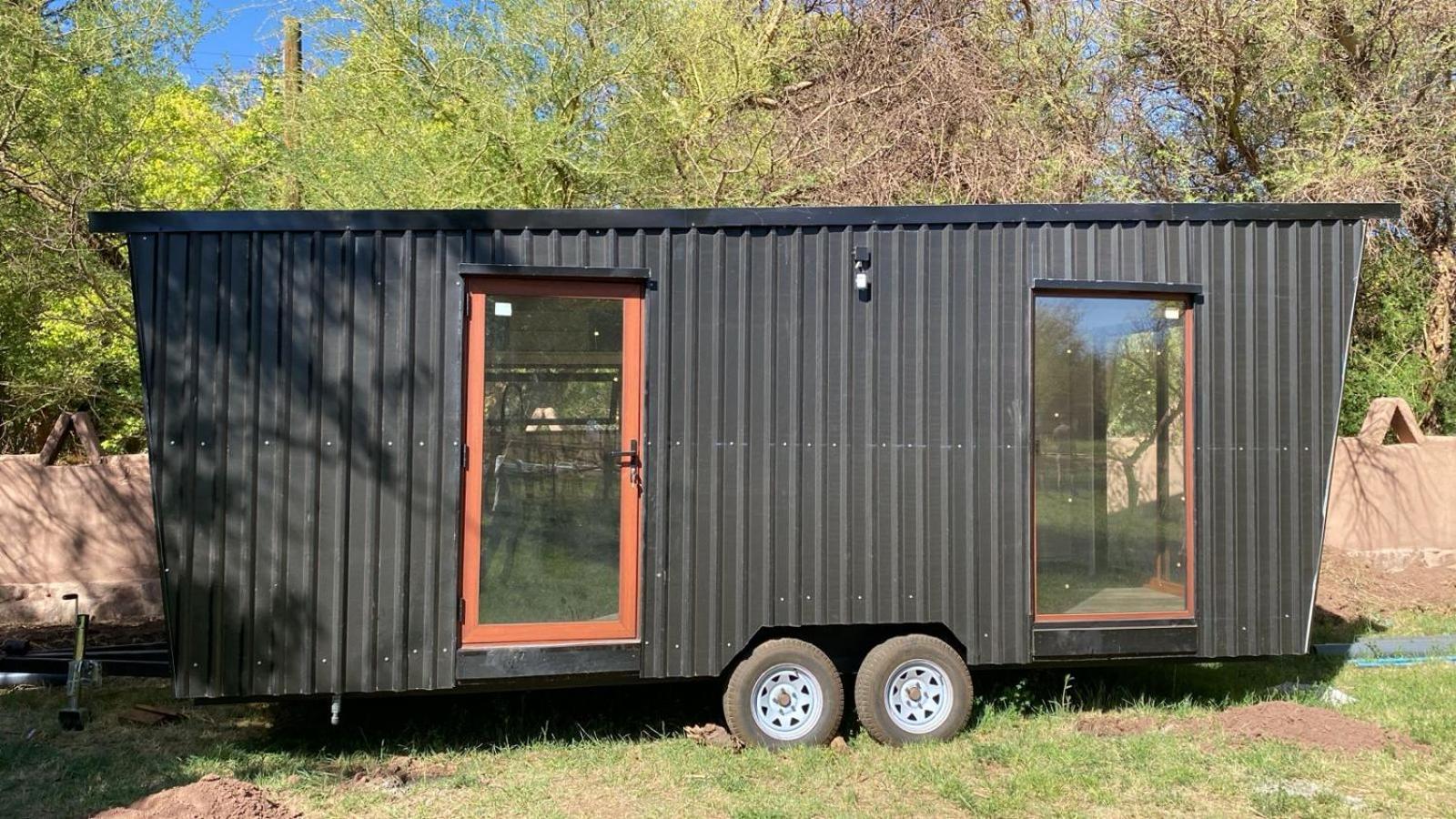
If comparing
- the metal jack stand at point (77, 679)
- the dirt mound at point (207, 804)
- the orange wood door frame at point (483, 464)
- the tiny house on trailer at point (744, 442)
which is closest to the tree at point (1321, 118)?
the tiny house on trailer at point (744, 442)

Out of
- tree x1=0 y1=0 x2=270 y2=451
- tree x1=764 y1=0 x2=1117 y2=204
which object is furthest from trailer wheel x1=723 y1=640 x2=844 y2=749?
tree x1=0 y1=0 x2=270 y2=451

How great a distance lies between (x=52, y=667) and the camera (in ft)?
19.0

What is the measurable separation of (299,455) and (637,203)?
18.6ft

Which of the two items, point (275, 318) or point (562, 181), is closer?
point (275, 318)

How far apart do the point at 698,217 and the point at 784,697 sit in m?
2.39

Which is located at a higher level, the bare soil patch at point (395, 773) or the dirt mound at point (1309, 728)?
the dirt mound at point (1309, 728)

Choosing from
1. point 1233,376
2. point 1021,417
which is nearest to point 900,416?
point 1021,417

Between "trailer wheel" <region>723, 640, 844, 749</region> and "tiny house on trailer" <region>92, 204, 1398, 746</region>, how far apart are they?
14 millimetres

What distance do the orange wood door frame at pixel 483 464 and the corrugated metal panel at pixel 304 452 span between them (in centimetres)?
8

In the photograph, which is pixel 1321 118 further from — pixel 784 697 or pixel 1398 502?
pixel 784 697

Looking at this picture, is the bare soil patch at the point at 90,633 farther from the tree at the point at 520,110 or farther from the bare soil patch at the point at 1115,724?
the bare soil patch at the point at 1115,724

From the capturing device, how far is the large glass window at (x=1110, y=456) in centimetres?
537

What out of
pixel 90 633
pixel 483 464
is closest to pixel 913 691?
pixel 483 464

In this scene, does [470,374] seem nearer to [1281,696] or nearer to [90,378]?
[1281,696]
